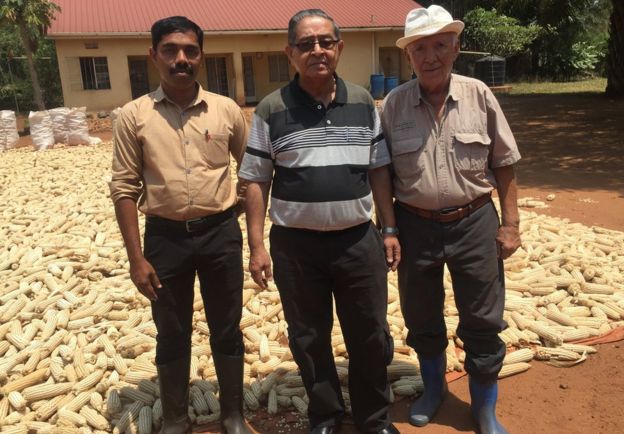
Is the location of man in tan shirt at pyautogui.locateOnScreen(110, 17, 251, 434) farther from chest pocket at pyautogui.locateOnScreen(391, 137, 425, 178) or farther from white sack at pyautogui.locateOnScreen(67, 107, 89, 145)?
white sack at pyautogui.locateOnScreen(67, 107, 89, 145)

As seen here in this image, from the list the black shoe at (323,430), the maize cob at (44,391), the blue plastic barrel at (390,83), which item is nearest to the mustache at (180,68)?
the black shoe at (323,430)

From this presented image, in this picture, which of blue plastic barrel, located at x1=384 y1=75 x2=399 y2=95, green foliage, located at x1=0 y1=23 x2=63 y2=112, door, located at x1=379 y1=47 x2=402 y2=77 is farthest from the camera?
green foliage, located at x1=0 y1=23 x2=63 y2=112

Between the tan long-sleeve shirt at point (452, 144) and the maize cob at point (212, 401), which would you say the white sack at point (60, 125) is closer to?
the maize cob at point (212, 401)

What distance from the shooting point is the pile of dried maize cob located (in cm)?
332

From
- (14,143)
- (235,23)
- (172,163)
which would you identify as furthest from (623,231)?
(235,23)

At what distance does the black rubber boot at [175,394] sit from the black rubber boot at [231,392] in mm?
174

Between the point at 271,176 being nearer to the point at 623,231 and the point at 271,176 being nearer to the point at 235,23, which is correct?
the point at 623,231

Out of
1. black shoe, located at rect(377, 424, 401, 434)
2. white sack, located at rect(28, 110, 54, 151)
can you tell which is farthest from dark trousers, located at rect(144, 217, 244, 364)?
white sack, located at rect(28, 110, 54, 151)

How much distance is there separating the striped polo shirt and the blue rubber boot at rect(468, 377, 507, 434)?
1.07 m

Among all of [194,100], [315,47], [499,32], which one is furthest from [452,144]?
[499,32]

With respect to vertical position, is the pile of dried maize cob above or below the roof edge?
below

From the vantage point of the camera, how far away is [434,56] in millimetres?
2570

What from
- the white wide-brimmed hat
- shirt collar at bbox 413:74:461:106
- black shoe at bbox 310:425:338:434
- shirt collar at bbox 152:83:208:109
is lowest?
black shoe at bbox 310:425:338:434

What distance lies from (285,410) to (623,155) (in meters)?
9.31
